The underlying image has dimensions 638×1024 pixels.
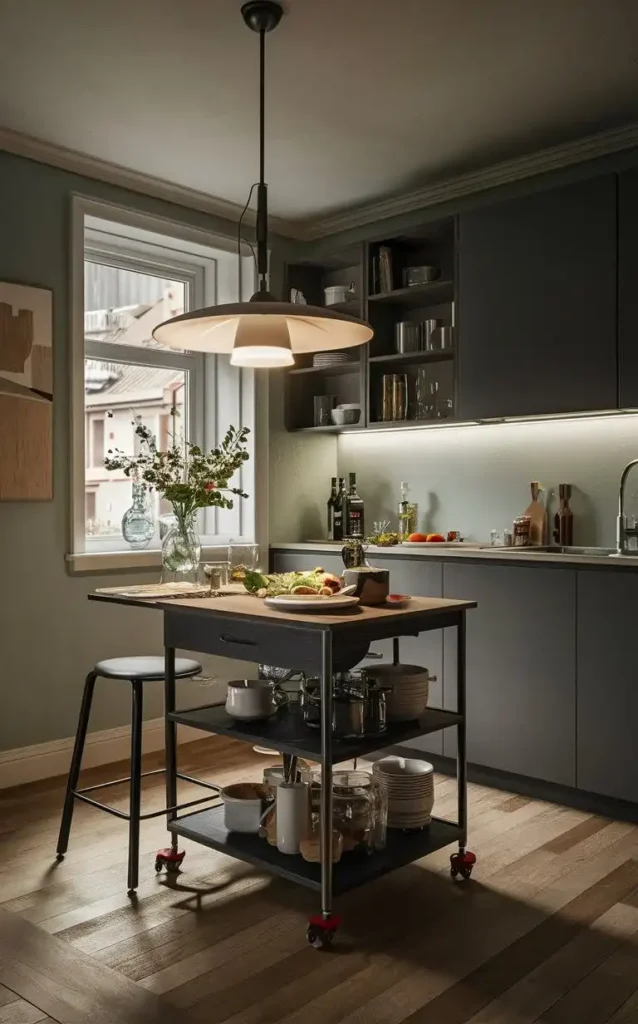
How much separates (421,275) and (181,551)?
2105mm

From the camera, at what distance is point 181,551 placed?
2949 mm

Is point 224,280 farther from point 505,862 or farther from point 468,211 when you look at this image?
point 505,862

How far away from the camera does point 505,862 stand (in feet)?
9.32

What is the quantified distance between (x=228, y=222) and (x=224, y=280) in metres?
0.30

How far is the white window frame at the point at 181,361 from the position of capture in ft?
12.8

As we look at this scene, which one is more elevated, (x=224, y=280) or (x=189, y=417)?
(x=224, y=280)

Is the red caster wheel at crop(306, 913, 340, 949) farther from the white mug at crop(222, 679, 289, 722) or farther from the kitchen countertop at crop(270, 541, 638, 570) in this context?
the kitchen countertop at crop(270, 541, 638, 570)

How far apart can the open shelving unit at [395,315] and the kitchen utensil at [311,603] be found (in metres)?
1.92

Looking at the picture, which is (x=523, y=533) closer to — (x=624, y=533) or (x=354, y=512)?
(x=624, y=533)

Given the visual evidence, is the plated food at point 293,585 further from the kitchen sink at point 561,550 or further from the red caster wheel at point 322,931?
the kitchen sink at point 561,550

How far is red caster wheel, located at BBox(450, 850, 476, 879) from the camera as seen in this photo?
2697 millimetres

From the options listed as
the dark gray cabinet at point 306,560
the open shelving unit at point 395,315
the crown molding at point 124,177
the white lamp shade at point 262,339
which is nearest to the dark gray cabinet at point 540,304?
the open shelving unit at point 395,315

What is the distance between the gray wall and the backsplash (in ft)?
5.20

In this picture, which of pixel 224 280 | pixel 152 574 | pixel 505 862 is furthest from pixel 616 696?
pixel 224 280
